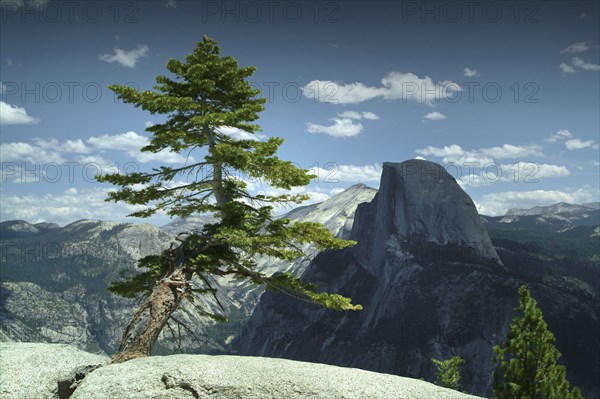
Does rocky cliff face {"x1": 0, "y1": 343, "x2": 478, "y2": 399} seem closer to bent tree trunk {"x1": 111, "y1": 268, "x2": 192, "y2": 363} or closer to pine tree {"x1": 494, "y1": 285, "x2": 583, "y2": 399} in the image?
Answer: bent tree trunk {"x1": 111, "y1": 268, "x2": 192, "y2": 363}

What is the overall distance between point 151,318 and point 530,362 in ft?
84.2

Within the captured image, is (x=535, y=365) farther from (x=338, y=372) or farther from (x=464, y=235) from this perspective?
(x=464, y=235)

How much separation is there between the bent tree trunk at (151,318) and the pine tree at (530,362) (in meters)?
22.6

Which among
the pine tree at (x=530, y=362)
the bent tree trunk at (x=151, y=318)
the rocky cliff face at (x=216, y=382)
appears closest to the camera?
the rocky cliff face at (x=216, y=382)

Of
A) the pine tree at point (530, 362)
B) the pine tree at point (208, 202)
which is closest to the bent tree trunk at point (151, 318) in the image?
the pine tree at point (208, 202)

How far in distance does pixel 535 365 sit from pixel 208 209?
967 inches

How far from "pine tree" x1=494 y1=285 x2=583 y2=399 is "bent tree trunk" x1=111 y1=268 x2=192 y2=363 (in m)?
22.6

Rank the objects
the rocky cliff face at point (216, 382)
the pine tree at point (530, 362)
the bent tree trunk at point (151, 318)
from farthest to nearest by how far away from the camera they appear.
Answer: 1. the pine tree at point (530, 362)
2. the bent tree trunk at point (151, 318)
3. the rocky cliff face at point (216, 382)

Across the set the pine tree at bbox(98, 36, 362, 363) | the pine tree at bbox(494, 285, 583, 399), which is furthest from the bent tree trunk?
the pine tree at bbox(494, 285, 583, 399)

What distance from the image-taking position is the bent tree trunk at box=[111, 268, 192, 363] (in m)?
15.2

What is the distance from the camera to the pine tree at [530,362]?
92.3 feet

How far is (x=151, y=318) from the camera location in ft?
52.5

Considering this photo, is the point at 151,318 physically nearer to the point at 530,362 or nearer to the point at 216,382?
the point at 216,382

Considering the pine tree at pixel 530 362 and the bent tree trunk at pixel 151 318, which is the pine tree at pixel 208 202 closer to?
the bent tree trunk at pixel 151 318
